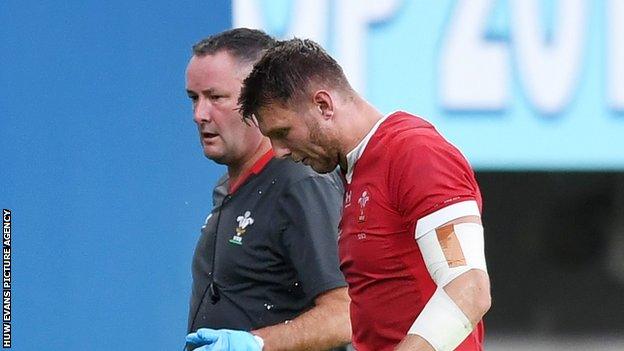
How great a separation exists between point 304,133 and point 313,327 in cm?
58

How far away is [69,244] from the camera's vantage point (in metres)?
4.39

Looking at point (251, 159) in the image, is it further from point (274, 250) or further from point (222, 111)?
point (274, 250)

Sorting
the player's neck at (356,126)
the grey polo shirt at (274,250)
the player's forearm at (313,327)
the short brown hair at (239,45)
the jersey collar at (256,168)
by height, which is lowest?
the player's forearm at (313,327)

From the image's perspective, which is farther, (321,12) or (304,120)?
(321,12)

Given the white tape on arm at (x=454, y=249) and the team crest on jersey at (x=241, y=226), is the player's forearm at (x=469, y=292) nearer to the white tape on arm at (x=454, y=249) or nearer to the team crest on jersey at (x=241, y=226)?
the white tape on arm at (x=454, y=249)

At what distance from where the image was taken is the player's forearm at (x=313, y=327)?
3.09m

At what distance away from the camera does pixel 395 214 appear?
2539mm

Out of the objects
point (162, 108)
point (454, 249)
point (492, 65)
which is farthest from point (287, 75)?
point (492, 65)

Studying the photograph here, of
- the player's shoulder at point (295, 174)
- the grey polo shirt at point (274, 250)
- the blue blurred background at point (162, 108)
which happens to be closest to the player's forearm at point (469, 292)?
the grey polo shirt at point (274, 250)

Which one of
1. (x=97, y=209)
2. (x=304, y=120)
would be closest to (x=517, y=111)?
(x=97, y=209)

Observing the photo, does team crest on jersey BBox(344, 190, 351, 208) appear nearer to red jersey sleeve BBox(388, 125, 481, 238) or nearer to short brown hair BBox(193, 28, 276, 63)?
red jersey sleeve BBox(388, 125, 481, 238)

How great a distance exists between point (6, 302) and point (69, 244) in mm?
260

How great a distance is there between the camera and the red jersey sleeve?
95.8 inches

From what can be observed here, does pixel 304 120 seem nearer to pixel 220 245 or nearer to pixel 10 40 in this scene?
pixel 220 245
